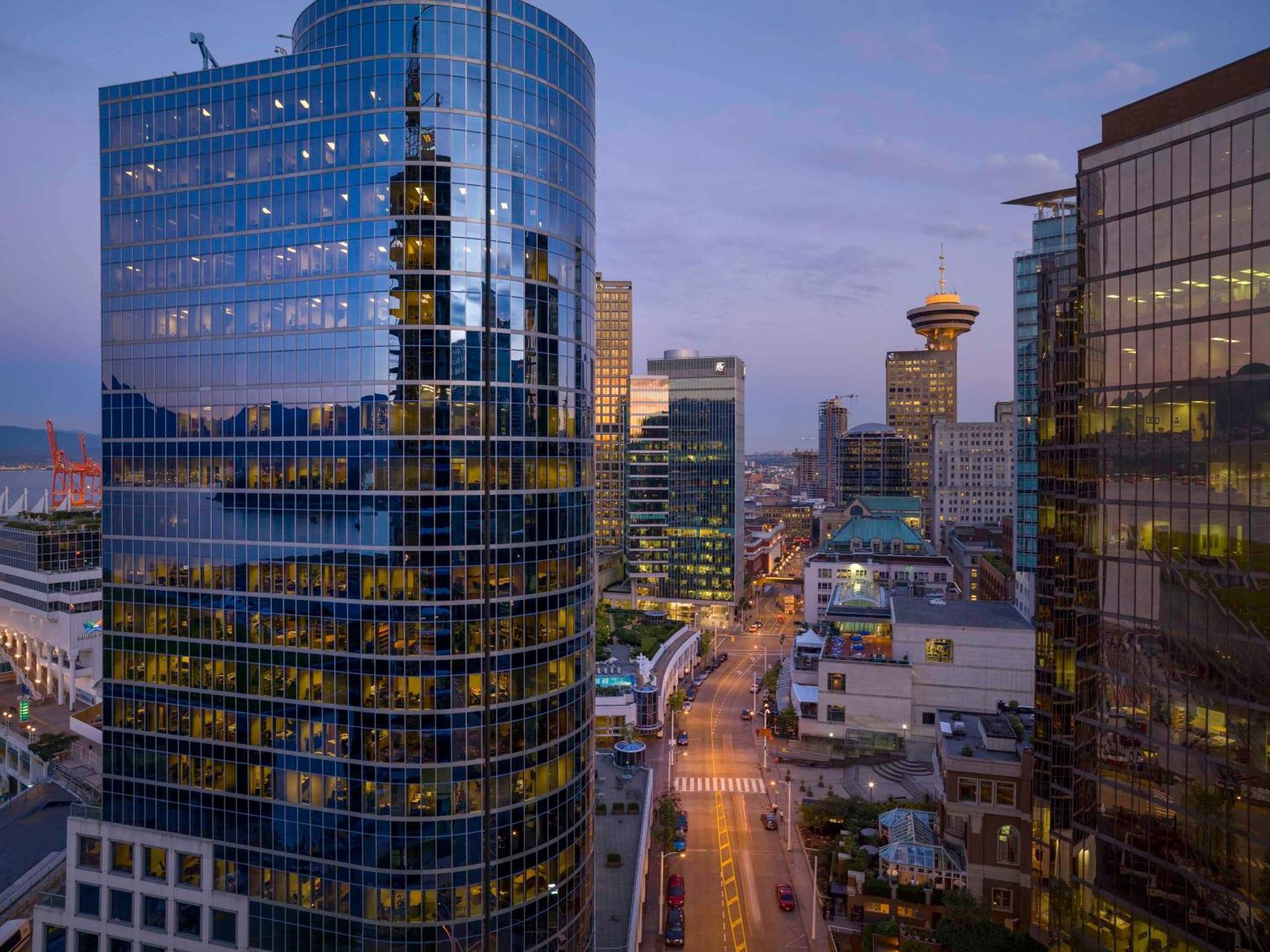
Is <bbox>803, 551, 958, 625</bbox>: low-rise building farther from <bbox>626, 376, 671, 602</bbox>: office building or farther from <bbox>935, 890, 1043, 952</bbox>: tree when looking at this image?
<bbox>935, 890, 1043, 952</bbox>: tree

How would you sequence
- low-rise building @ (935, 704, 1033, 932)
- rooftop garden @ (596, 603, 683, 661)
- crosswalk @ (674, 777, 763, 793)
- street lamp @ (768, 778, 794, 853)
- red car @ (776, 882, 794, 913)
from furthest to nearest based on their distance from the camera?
rooftop garden @ (596, 603, 683, 661) → crosswalk @ (674, 777, 763, 793) → street lamp @ (768, 778, 794, 853) → red car @ (776, 882, 794, 913) → low-rise building @ (935, 704, 1033, 932)

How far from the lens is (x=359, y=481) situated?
152 ft

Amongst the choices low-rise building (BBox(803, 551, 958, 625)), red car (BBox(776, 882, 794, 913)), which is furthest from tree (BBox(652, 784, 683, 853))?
low-rise building (BBox(803, 551, 958, 625))

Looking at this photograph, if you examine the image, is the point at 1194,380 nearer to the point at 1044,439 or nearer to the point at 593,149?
the point at 1044,439

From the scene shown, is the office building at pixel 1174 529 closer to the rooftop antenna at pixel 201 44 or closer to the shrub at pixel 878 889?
the shrub at pixel 878 889

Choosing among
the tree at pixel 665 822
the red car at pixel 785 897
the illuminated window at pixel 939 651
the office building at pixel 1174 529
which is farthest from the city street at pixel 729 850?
the office building at pixel 1174 529

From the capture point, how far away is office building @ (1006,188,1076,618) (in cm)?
10438

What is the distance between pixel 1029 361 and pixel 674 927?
324ft

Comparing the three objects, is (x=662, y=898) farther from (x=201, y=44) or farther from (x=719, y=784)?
(x=201, y=44)

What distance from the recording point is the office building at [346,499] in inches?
1797

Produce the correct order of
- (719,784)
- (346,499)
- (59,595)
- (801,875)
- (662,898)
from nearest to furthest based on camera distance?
(346,499) < (662,898) < (801,875) < (719,784) < (59,595)

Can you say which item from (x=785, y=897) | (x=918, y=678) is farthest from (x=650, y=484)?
(x=785, y=897)

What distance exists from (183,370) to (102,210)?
44.9ft

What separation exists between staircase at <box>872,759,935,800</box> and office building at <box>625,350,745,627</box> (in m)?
78.8
